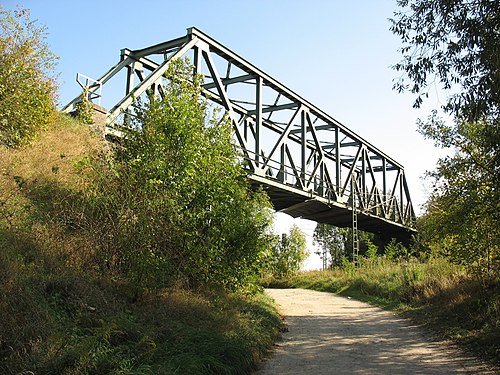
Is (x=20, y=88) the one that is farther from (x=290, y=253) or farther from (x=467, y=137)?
(x=290, y=253)

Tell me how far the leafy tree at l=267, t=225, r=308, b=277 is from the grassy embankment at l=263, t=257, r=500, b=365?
560cm

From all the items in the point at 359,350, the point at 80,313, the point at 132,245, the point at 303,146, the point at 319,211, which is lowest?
the point at 359,350

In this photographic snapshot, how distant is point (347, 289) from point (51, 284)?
16715 millimetres

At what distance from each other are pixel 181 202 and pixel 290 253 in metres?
22.6

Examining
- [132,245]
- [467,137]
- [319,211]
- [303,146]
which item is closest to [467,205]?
[467,137]

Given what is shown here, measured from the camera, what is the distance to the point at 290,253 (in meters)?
30.7

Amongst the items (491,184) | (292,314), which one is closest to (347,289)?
(292,314)

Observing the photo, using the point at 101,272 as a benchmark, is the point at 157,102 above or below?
above

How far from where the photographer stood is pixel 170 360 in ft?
18.1

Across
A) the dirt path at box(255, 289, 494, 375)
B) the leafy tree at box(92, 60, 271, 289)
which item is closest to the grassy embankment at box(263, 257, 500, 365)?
the dirt path at box(255, 289, 494, 375)

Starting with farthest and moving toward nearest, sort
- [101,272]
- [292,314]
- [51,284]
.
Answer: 1. [292,314]
2. [101,272]
3. [51,284]

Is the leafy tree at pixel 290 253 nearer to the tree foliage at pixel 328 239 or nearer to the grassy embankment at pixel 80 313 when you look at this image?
the grassy embankment at pixel 80 313

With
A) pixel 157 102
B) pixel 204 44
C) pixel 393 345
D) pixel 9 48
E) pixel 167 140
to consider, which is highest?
pixel 204 44

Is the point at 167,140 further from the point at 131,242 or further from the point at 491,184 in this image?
the point at 491,184
